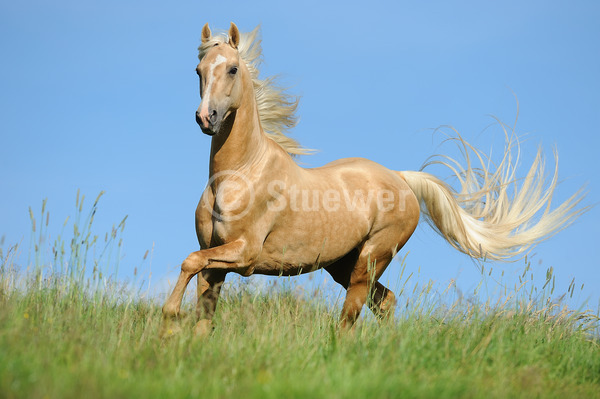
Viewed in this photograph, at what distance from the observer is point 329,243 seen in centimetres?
611

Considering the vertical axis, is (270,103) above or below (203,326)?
above

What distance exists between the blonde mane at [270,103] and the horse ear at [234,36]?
0.12 meters

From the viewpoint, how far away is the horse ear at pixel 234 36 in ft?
17.8

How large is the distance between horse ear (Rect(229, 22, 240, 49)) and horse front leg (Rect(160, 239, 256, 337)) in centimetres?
180

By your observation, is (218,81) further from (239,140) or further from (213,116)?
(239,140)

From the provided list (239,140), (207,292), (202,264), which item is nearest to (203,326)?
(207,292)

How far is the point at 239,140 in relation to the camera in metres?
5.50

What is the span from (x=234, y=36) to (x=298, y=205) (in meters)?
1.70

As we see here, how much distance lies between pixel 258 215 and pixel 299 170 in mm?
844

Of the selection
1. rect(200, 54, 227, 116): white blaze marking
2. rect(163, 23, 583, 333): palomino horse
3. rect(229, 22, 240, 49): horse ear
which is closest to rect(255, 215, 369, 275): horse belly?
rect(163, 23, 583, 333): palomino horse

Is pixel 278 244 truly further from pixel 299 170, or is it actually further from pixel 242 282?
pixel 242 282

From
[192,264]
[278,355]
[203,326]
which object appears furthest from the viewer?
[203,326]

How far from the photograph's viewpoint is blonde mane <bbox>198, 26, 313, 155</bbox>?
5.82 m

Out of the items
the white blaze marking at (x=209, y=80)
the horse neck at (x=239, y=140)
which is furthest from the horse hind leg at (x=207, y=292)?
the white blaze marking at (x=209, y=80)
